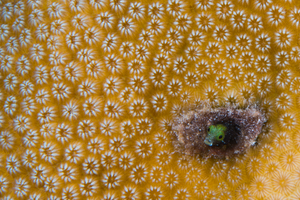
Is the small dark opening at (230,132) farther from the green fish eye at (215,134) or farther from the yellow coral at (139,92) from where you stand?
the yellow coral at (139,92)

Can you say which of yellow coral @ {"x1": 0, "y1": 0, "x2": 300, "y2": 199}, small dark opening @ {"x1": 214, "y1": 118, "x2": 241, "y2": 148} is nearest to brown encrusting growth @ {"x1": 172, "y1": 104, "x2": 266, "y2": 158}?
small dark opening @ {"x1": 214, "y1": 118, "x2": 241, "y2": 148}

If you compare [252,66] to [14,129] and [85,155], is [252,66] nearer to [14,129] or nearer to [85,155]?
[85,155]

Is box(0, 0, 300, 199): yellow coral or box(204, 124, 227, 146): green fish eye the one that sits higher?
box(0, 0, 300, 199): yellow coral

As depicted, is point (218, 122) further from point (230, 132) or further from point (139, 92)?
point (139, 92)

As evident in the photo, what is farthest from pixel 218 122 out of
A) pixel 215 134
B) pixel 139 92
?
pixel 139 92

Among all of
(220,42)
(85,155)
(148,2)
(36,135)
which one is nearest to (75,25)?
(148,2)

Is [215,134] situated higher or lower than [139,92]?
lower

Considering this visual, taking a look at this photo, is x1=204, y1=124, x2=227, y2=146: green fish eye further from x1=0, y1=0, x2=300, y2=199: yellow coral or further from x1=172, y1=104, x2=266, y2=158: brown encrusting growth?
x1=0, y1=0, x2=300, y2=199: yellow coral
